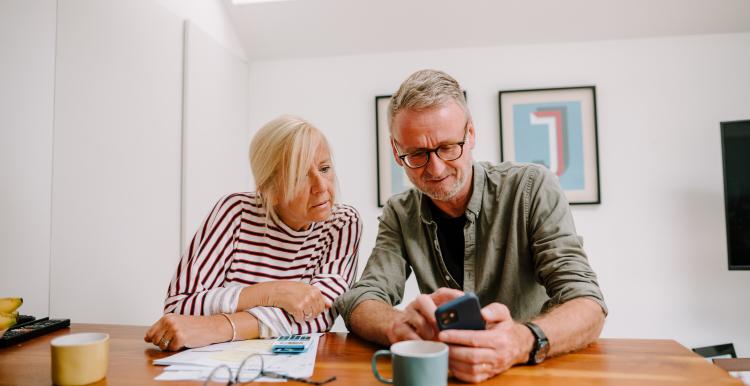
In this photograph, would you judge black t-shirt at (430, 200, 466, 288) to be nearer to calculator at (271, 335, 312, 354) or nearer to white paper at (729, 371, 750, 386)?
calculator at (271, 335, 312, 354)

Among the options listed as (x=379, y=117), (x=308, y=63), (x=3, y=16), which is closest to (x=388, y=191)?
(x=379, y=117)

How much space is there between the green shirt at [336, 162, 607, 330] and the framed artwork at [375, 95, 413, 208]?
119cm

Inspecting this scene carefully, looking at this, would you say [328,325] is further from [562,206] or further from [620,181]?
[620,181]

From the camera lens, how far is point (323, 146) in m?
1.44

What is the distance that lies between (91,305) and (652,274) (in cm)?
271

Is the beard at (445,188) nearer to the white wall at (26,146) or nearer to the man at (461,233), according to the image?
the man at (461,233)

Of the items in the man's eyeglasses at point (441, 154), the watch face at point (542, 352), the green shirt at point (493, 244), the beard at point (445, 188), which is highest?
the man's eyeglasses at point (441, 154)

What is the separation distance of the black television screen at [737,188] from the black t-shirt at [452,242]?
160 centimetres

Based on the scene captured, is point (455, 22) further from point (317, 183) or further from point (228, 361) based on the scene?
point (228, 361)

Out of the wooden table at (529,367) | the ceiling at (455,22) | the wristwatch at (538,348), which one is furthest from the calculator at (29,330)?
the ceiling at (455,22)

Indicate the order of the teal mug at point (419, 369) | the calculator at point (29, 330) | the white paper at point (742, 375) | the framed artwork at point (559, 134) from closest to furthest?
the teal mug at point (419, 369), the calculator at point (29, 330), the white paper at point (742, 375), the framed artwork at point (559, 134)

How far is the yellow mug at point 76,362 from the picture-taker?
0.79 metres

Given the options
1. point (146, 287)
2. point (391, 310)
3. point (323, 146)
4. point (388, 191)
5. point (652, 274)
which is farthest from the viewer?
point (388, 191)

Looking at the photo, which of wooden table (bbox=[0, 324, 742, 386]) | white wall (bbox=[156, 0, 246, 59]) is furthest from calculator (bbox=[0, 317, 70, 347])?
white wall (bbox=[156, 0, 246, 59])
